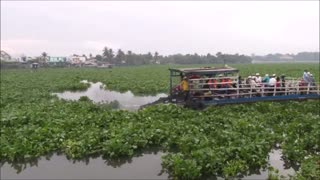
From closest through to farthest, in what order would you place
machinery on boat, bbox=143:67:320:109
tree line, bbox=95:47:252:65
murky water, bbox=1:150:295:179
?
1. murky water, bbox=1:150:295:179
2. machinery on boat, bbox=143:67:320:109
3. tree line, bbox=95:47:252:65

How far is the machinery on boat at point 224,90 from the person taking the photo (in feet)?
55.2

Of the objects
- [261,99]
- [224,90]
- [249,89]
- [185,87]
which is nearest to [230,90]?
[224,90]

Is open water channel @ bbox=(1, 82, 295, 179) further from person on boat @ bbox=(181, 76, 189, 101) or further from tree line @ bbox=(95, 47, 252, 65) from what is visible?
tree line @ bbox=(95, 47, 252, 65)

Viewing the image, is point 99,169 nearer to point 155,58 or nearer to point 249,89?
point 249,89

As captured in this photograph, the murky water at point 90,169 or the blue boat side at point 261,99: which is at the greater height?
the blue boat side at point 261,99

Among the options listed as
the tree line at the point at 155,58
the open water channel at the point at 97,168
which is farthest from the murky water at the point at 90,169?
the tree line at the point at 155,58

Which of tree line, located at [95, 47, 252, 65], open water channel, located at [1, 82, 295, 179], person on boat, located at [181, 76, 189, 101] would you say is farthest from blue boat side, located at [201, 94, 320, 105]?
tree line, located at [95, 47, 252, 65]

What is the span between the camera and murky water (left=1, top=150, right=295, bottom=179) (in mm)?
9766

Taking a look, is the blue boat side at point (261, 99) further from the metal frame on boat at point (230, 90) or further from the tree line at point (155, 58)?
the tree line at point (155, 58)

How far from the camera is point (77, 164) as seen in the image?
10461mm

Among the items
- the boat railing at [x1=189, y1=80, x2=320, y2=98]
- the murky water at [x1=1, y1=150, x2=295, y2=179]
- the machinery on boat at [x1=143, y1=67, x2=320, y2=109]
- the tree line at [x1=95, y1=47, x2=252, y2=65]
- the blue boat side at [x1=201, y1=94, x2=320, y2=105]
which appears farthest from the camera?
the tree line at [x1=95, y1=47, x2=252, y2=65]

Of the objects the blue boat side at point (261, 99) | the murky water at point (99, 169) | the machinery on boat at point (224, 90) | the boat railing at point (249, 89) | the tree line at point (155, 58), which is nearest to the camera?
the murky water at point (99, 169)

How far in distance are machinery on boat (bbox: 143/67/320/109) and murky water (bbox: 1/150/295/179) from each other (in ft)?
20.1

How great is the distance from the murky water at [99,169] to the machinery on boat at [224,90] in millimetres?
6122
